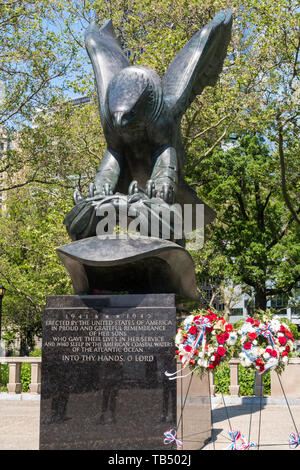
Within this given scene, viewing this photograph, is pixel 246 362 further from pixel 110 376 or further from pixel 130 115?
→ pixel 130 115

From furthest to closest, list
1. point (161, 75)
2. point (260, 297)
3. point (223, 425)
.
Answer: point (260, 297), point (161, 75), point (223, 425)

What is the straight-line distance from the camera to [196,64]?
26.5ft

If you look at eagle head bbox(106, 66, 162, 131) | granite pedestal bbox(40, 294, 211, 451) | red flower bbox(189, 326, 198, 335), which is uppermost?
eagle head bbox(106, 66, 162, 131)

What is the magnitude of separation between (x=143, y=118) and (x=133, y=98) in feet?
1.13

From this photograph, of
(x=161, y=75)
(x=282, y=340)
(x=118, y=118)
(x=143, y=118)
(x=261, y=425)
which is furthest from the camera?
(x=161, y=75)

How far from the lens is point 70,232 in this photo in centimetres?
665

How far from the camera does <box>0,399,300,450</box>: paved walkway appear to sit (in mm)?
6370

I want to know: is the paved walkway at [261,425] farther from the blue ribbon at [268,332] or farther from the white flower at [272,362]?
the blue ribbon at [268,332]

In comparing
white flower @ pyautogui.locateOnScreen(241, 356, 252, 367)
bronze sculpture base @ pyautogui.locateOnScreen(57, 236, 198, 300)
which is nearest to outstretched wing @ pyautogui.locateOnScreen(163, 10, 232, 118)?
bronze sculpture base @ pyautogui.locateOnScreen(57, 236, 198, 300)

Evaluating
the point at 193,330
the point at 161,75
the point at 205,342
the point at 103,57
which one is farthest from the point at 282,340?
the point at 161,75

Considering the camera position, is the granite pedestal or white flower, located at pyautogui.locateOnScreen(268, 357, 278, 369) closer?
white flower, located at pyautogui.locateOnScreen(268, 357, 278, 369)

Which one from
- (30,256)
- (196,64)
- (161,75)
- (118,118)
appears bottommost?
(118,118)

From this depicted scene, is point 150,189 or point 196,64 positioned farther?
point 196,64

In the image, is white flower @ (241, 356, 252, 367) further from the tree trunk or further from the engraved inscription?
the tree trunk
